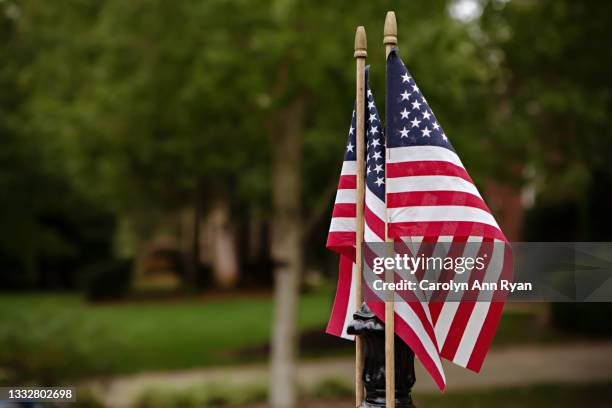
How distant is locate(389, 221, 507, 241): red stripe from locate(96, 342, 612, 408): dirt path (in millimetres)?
9140

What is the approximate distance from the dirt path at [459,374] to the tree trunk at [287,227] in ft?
5.53

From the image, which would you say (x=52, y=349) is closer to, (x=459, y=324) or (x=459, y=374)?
(x=459, y=374)

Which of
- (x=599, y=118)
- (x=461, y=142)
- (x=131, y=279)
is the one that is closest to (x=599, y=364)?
(x=599, y=118)

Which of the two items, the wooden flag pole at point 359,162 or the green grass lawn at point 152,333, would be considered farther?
the green grass lawn at point 152,333

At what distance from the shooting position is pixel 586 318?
18.2m

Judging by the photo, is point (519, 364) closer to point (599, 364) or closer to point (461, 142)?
point (599, 364)

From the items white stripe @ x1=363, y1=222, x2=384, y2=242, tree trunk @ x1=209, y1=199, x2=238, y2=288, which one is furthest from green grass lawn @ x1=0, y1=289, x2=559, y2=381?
white stripe @ x1=363, y1=222, x2=384, y2=242

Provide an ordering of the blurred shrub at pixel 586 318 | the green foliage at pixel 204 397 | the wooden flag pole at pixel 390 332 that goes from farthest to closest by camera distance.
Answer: the blurred shrub at pixel 586 318, the green foliage at pixel 204 397, the wooden flag pole at pixel 390 332

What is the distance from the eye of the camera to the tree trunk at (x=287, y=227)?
11.4 metres

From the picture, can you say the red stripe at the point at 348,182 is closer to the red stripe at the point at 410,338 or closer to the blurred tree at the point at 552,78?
the red stripe at the point at 410,338

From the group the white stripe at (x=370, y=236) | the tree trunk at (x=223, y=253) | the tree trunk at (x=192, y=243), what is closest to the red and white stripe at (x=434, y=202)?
the white stripe at (x=370, y=236)

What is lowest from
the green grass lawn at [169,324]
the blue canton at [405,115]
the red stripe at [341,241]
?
the green grass lawn at [169,324]

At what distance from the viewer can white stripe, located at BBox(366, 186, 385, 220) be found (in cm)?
334

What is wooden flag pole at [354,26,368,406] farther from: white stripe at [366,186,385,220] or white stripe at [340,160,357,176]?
white stripe at [340,160,357,176]
